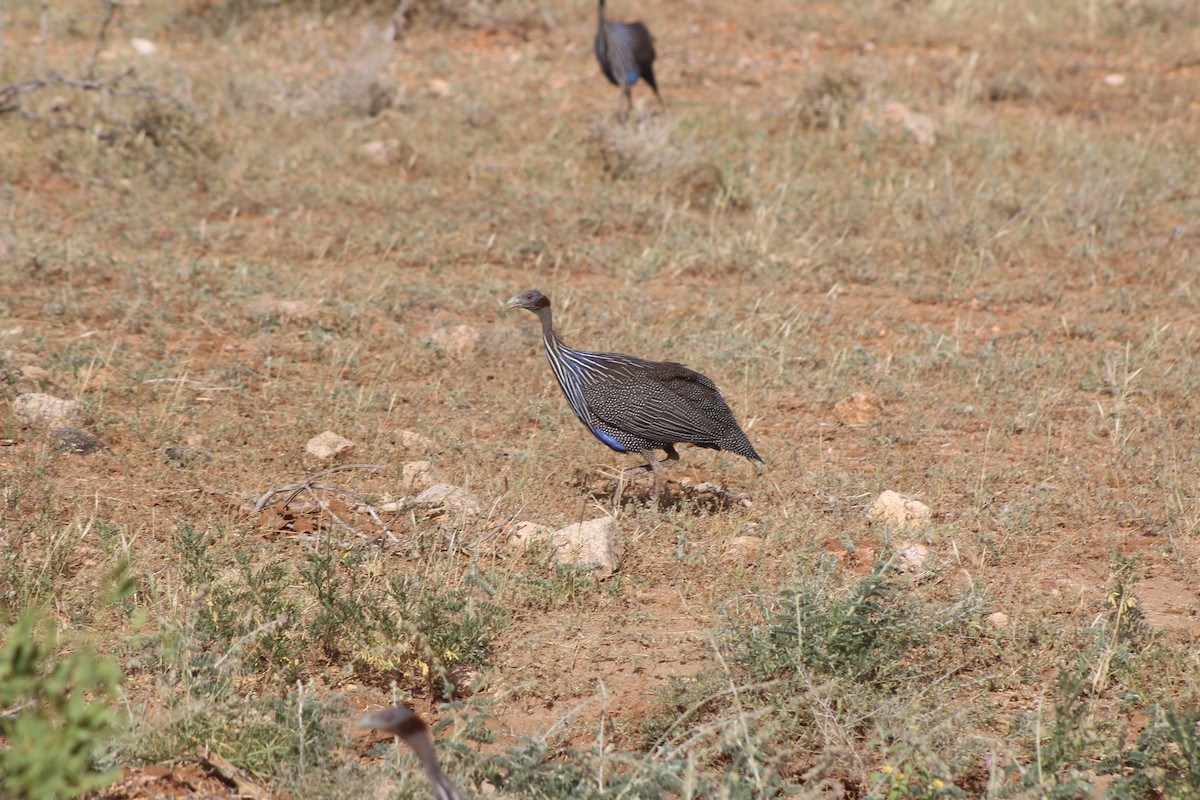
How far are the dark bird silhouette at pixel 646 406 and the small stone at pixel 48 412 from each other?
209 centimetres

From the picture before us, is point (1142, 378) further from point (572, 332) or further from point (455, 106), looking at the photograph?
point (455, 106)

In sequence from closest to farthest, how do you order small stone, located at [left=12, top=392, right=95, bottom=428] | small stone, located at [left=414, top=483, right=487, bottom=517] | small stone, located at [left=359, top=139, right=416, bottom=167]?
1. small stone, located at [left=414, top=483, right=487, bottom=517]
2. small stone, located at [left=12, top=392, right=95, bottom=428]
3. small stone, located at [left=359, top=139, right=416, bottom=167]

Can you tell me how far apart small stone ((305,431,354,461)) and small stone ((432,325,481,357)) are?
1118mm

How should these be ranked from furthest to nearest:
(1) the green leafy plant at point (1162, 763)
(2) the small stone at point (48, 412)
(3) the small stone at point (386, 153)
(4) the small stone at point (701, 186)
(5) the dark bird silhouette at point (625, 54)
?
(5) the dark bird silhouette at point (625, 54) < (3) the small stone at point (386, 153) < (4) the small stone at point (701, 186) < (2) the small stone at point (48, 412) < (1) the green leafy plant at point (1162, 763)

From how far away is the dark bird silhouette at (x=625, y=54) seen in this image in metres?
9.84

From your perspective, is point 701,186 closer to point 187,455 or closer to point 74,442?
point 187,455

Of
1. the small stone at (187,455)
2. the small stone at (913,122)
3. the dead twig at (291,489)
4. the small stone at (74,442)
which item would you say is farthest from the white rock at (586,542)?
the small stone at (913,122)

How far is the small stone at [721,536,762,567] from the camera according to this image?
4.41m

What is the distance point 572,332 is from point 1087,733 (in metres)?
3.96

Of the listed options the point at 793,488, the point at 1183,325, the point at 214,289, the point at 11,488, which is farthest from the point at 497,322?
the point at 1183,325

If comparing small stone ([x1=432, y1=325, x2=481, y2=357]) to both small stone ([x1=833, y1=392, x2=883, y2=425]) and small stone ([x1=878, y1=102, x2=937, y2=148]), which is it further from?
small stone ([x1=878, y1=102, x2=937, y2=148])

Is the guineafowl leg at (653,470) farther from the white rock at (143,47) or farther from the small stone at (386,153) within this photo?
the white rock at (143,47)

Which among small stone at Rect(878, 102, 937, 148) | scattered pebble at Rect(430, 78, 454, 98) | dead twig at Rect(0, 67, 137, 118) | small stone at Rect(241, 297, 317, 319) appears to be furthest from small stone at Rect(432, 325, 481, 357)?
small stone at Rect(878, 102, 937, 148)

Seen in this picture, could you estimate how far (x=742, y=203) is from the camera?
823cm
